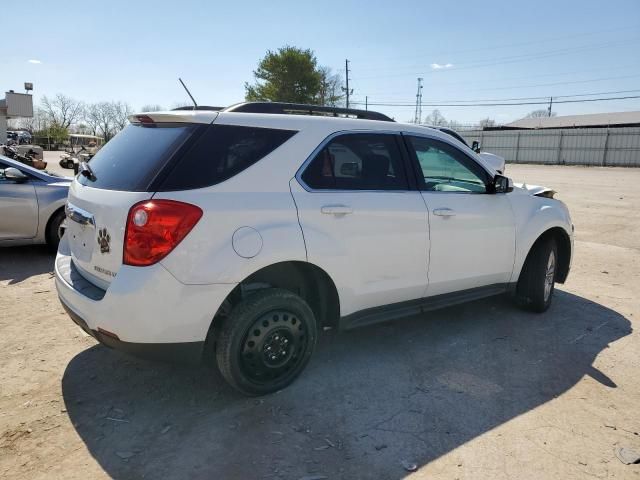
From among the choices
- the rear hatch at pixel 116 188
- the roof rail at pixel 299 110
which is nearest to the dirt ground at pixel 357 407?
the rear hatch at pixel 116 188

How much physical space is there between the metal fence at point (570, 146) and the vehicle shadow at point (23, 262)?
37.8 metres

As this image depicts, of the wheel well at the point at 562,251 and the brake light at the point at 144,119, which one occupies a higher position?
the brake light at the point at 144,119

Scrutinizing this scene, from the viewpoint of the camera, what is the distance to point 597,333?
451 centimetres

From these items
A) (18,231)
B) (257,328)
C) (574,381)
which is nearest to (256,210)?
(257,328)

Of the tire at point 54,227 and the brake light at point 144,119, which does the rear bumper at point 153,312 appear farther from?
the tire at point 54,227

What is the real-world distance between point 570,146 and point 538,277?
4255cm

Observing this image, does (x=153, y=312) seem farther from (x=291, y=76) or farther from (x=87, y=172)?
(x=291, y=76)

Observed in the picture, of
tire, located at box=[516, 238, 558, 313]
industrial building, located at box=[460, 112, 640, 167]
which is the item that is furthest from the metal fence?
tire, located at box=[516, 238, 558, 313]

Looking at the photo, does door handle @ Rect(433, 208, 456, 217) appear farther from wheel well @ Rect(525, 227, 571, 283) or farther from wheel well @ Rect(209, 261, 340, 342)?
wheel well @ Rect(525, 227, 571, 283)

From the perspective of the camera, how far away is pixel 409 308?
3869 mm

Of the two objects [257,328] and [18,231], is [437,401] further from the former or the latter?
[18,231]

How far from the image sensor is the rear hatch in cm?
279

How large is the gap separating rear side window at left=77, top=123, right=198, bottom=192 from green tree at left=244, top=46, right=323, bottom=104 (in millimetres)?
43616

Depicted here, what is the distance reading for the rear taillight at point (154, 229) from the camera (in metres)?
2.67
